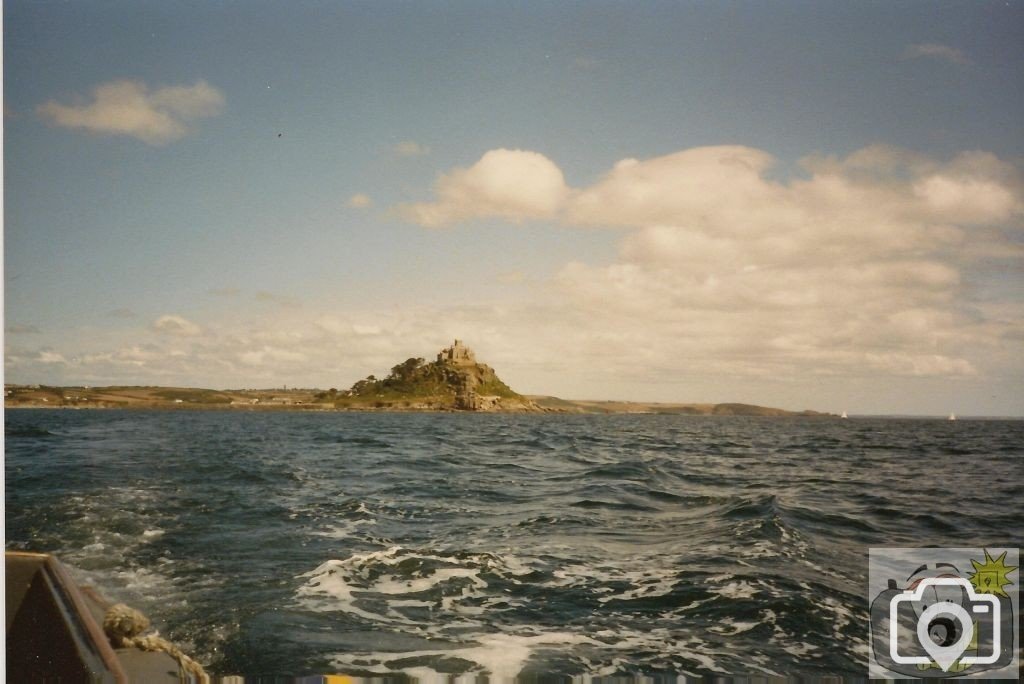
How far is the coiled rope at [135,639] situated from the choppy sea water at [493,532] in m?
0.22

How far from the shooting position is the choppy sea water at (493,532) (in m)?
4.05

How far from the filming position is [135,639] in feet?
12.2

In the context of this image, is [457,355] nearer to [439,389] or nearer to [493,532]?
[439,389]

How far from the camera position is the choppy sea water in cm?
405

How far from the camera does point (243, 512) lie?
19.7ft

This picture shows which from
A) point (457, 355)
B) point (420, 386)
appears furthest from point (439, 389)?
point (457, 355)

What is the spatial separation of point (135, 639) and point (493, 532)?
2.99 meters

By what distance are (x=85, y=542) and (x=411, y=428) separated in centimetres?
390

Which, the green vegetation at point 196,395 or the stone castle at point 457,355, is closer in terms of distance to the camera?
the stone castle at point 457,355
